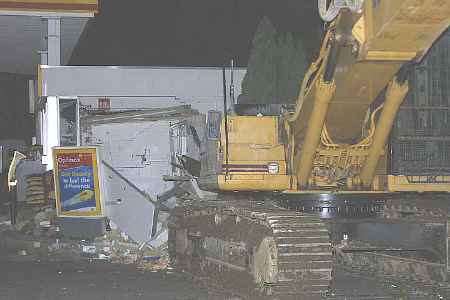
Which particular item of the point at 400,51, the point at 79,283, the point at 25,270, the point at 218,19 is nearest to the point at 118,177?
the point at 25,270

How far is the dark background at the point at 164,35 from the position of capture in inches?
1729

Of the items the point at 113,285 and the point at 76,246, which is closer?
the point at 113,285

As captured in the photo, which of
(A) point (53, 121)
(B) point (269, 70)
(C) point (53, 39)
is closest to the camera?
(B) point (269, 70)

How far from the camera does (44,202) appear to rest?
20.7 metres

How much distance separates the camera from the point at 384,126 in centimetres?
940

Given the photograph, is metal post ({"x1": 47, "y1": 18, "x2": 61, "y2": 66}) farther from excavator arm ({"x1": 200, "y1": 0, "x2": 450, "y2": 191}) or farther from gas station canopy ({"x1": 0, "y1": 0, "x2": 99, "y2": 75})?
excavator arm ({"x1": 200, "y1": 0, "x2": 450, "y2": 191})

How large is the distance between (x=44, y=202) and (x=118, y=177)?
2.98m

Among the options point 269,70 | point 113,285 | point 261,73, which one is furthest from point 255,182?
point 269,70

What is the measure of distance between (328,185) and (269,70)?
8038 millimetres

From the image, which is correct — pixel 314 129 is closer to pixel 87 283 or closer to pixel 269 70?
pixel 87 283

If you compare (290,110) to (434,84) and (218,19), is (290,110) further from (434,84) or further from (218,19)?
(218,19)

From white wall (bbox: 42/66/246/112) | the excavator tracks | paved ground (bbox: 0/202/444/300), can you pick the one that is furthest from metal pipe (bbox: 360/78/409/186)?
white wall (bbox: 42/66/246/112)

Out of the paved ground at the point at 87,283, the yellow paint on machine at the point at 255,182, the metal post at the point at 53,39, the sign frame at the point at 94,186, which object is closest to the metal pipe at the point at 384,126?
the yellow paint on machine at the point at 255,182

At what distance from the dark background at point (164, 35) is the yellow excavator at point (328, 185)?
3249 centimetres
